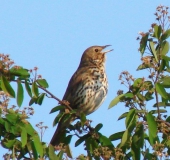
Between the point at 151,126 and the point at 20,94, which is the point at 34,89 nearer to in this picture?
the point at 20,94

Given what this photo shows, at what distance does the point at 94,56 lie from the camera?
8.15m

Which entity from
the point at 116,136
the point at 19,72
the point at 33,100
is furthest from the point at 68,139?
the point at 19,72

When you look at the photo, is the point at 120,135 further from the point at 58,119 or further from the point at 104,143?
the point at 58,119

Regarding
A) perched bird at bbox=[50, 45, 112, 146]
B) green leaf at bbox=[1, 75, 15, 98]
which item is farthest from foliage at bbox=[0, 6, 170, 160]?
perched bird at bbox=[50, 45, 112, 146]

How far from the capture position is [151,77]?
14.2 feet

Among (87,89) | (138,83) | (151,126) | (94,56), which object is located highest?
(94,56)

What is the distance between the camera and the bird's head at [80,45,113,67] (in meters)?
8.02

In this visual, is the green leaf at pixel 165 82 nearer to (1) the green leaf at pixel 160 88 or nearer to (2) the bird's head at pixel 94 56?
(1) the green leaf at pixel 160 88

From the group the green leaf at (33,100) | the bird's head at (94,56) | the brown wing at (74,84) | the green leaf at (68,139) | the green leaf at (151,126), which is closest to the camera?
the green leaf at (151,126)

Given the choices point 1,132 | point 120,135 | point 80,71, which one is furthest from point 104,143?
point 80,71

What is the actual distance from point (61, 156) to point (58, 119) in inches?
37.4

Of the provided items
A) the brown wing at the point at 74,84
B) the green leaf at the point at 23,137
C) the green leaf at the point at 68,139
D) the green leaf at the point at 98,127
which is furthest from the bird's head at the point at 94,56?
the green leaf at the point at 23,137

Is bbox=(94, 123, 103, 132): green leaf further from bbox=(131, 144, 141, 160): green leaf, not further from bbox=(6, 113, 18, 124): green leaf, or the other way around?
bbox=(6, 113, 18, 124): green leaf

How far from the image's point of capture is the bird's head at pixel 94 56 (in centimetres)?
802
